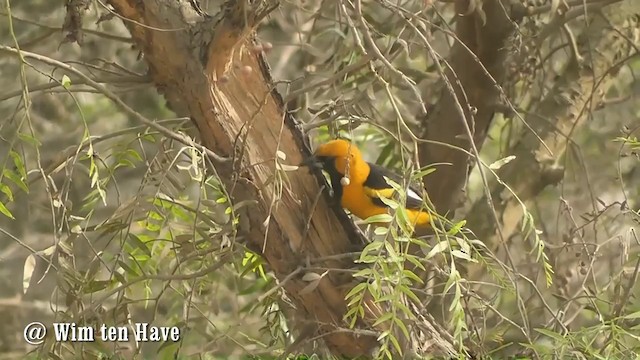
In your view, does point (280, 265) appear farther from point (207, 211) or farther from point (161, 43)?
point (161, 43)

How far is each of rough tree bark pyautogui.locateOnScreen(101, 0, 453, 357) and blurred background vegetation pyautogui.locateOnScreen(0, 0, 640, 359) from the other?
37 millimetres

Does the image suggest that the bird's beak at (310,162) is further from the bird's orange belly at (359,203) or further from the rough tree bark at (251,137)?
the bird's orange belly at (359,203)

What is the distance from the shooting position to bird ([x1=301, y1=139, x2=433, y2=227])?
1157mm

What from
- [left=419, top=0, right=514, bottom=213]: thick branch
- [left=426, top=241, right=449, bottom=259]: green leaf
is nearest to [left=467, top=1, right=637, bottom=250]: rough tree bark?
[left=419, top=0, right=514, bottom=213]: thick branch

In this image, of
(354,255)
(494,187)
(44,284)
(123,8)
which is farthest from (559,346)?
(44,284)

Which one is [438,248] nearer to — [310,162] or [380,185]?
[310,162]

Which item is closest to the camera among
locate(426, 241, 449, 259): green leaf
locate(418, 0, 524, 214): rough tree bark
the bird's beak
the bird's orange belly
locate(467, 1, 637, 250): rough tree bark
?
locate(426, 241, 449, 259): green leaf

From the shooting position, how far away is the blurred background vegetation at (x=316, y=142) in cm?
100

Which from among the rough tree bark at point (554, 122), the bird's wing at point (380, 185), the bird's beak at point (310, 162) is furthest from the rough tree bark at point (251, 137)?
the rough tree bark at point (554, 122)

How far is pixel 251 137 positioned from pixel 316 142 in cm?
50

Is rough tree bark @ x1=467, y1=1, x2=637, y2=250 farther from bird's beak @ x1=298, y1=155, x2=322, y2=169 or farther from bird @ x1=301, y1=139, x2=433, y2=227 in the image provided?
bird's beak @ x1=298, y1=155, x2=322, y2=169

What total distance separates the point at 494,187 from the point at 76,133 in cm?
97

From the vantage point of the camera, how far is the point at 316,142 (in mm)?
1558

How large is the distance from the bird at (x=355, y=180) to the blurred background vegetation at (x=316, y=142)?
40 millimetres
